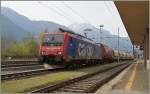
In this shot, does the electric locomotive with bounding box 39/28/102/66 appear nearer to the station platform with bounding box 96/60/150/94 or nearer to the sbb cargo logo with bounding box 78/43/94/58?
the sbb cargo logo with bounding box 78/43/94/58

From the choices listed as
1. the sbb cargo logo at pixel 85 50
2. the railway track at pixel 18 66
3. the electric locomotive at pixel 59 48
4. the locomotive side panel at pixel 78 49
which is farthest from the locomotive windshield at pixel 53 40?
the sbb cargo logo at pixel 85 50

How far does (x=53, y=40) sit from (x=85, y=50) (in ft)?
22.8

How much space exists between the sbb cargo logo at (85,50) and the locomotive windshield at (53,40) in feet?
11.5

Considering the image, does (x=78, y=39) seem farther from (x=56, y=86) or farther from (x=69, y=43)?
(x=56, y=86)

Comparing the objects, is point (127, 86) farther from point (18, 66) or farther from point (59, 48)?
point (18, 66)

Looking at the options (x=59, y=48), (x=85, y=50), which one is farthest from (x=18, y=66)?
(x=59, y=48)

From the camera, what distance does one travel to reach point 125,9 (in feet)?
71.6

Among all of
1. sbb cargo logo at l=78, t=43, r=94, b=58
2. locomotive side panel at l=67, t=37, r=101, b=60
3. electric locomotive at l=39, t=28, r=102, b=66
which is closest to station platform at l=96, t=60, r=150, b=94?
electric locomotive at l=39, t=28, r=102, b=66

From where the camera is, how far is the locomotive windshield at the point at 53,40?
27197 mm

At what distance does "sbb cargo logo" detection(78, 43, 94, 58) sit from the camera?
31.0 metres

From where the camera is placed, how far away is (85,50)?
34.0 meters

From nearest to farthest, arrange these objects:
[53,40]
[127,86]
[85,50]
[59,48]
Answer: [127,86], [59,48], [53,40], [85,50]

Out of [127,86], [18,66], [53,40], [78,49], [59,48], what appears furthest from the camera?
[18,66]

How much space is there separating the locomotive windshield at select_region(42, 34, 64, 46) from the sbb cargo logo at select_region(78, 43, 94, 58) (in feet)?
11.5
